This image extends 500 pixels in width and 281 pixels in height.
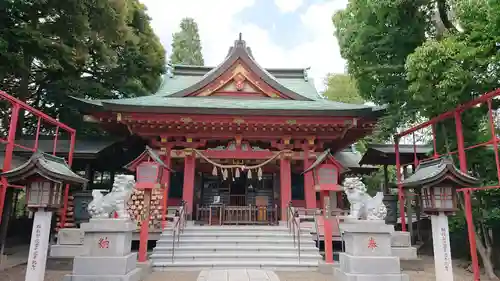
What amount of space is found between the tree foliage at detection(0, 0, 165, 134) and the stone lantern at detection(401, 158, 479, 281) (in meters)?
12.8

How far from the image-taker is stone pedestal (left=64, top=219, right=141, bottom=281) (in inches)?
252

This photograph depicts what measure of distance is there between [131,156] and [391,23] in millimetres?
12188

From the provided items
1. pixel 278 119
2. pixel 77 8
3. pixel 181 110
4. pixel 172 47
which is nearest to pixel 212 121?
pixel 181 110

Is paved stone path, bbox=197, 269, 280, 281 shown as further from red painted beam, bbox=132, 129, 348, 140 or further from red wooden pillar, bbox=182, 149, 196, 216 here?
red painted beam, bbox=132, 129, 348, 140

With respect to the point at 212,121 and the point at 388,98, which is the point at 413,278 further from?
the point at 212,121

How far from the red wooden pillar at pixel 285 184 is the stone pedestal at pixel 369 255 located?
4743 millimetres

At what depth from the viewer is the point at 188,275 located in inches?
311

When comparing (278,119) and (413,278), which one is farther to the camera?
(278,119)

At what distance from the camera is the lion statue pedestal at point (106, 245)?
6.43 meters

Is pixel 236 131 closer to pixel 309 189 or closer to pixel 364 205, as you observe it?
pixel 309 189

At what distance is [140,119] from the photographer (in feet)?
37.4

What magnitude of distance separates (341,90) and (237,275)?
27.3m

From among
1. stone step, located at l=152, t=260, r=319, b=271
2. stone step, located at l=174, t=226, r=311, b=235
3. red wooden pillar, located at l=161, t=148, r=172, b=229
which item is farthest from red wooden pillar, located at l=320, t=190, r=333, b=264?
red wooden pillar, located at l=161, t=148, r=172, b=229

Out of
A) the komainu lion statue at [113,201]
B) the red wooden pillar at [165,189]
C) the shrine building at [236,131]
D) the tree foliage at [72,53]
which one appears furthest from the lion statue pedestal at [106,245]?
the tree foliage at [72,53]
